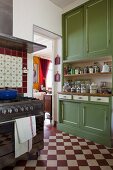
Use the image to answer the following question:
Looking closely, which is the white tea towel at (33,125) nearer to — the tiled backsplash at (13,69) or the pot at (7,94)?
the pot at (7,94)

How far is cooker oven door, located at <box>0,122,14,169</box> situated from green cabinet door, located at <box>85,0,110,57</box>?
2009mm

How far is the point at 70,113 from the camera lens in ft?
10.3

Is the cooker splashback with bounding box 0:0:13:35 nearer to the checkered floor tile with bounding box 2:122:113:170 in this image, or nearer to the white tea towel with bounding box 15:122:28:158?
the white tea towel with bounding box 15:122:28:158

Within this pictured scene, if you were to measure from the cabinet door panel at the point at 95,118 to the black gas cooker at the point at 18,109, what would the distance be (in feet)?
3.62

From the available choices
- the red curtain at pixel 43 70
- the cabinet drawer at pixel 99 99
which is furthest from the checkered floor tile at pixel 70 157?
the red curtain at pixel 43 70

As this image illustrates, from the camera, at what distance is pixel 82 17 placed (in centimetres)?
305

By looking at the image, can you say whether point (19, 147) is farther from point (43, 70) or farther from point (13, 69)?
point (43, 70)

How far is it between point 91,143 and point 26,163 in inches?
47.7

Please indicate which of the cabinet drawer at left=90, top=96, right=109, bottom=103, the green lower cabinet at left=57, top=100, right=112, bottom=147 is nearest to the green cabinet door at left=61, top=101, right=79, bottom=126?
the green lower cabinet at left=57, top=100, right=112, bottom=147

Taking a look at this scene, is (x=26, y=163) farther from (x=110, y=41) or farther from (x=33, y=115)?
(x=110, y=41)

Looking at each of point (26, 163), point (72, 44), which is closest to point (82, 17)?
point (72, 44)

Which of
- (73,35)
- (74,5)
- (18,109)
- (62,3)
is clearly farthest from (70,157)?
(62,3)

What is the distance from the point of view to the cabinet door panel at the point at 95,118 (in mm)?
2531

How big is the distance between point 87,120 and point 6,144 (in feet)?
5.38
